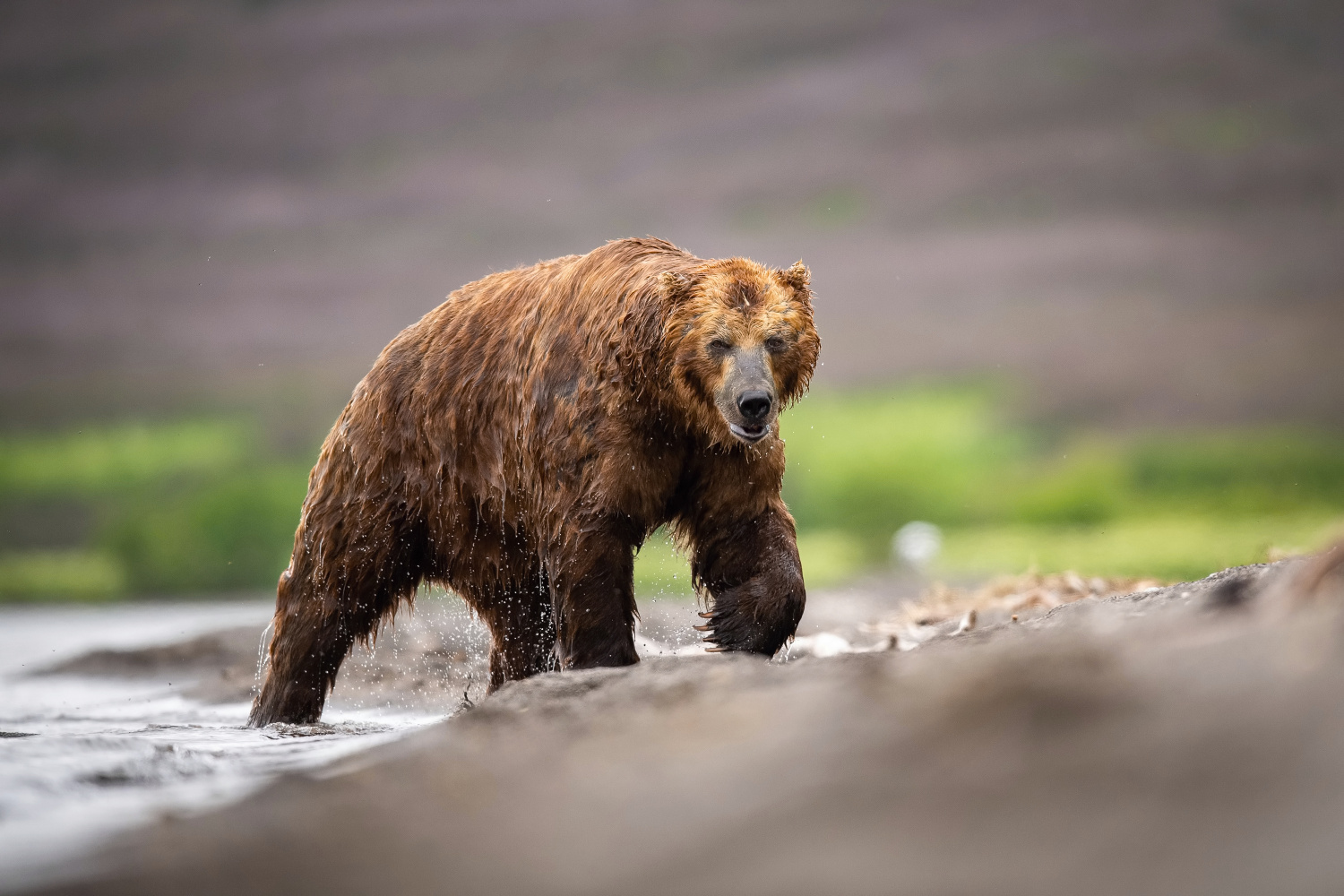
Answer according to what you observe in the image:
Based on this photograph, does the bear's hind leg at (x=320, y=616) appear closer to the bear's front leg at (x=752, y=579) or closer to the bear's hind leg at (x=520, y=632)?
the bear's hind leg at (x=520, y=632)

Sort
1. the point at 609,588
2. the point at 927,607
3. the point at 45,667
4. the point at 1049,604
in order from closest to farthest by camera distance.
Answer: the point at 609,588 → the point at 1049,604 → the point at 927,607 → the point at 45,667

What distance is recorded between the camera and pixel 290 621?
6.12 m

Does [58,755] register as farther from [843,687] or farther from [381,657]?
[381,657]

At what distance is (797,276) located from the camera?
16.3 feet

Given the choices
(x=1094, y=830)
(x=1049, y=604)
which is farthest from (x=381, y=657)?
(x=1094, y=830)

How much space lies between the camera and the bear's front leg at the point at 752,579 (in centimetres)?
479

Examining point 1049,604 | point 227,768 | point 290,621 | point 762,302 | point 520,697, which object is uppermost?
point 762,302

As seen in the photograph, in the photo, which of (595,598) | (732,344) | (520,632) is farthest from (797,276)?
(520,632)

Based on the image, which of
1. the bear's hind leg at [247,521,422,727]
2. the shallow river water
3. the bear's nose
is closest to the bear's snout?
the bear's nose

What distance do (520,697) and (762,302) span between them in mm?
1887

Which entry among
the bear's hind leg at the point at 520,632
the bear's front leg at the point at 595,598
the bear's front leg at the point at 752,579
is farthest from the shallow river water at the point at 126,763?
the bear's front leg at the point at 752,579

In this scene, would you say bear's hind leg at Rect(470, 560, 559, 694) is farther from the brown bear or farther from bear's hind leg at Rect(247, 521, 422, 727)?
bear's hind leg at Rect(247, 521, 422, 727)

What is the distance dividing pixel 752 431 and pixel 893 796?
253 centimetres

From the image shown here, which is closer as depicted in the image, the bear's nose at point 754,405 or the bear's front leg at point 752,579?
the bear's nose at point 754,405
